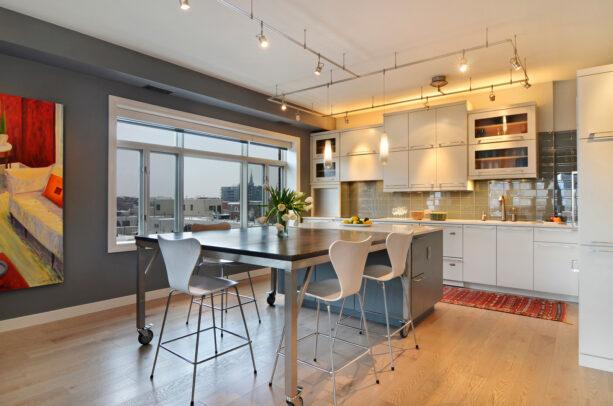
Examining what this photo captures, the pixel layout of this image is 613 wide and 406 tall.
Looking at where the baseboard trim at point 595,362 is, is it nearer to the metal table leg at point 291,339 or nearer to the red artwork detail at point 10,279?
the metal table leg at point 291,339

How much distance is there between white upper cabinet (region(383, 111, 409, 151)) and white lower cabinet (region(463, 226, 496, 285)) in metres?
1.71

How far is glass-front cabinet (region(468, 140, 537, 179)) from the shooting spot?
4750mm

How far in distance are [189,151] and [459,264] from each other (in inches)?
162

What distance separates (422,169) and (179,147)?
144 inches

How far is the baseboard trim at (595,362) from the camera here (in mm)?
2521

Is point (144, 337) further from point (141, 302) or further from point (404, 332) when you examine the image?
point (404, 332)

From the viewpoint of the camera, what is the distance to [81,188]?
375cm

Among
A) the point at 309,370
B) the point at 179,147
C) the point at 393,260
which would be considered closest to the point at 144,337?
the point at 309,370

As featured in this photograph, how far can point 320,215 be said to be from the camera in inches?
276

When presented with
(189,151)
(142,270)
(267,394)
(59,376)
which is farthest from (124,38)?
(267,394)

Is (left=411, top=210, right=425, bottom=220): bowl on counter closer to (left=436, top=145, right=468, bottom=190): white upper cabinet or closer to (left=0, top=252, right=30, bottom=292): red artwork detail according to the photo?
(left=436, top=145, right=468, bottom=190): white upper cabinet

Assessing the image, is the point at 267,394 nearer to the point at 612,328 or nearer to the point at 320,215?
the point at 612,328

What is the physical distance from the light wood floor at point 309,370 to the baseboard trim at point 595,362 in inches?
2.4

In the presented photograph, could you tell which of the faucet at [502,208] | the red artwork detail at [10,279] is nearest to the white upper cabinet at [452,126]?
the faucet at [502,208]
